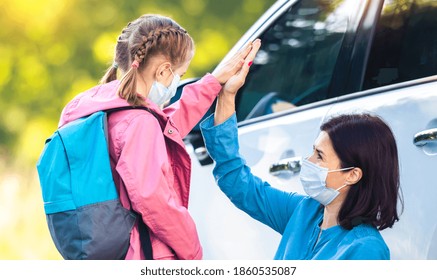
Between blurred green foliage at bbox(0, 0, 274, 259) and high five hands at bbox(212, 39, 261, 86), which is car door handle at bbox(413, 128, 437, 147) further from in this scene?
blurred green foliage at bbox(0, 0, 274, 259)

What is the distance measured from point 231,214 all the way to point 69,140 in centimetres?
108

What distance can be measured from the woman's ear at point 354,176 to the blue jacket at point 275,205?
0.14 meters

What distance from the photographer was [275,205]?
309 cm

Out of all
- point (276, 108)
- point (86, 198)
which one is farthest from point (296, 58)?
point (86, 198)

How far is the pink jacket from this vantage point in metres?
2.85

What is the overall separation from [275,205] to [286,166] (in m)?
0.45

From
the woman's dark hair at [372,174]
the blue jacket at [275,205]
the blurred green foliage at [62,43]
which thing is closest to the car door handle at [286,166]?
the blue jacket at [275,205]

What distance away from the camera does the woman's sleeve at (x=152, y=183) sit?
9.32ft

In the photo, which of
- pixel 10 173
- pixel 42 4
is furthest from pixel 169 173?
pixel 42 4

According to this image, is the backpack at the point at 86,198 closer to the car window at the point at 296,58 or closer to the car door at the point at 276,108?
the car door at the point at 276,108

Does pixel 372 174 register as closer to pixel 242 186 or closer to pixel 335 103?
pixel 242 186

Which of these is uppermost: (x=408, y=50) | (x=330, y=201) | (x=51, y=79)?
(x=51, y=79)

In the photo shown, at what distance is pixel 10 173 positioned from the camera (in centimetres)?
625

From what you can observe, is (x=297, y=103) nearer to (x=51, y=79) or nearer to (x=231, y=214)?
(x=231, y=214)
